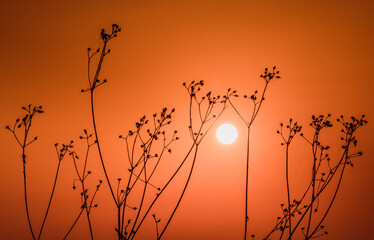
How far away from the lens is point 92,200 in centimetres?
513

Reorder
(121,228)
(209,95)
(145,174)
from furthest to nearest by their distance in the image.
Result: (209,95)
(145,174)
(121,228)

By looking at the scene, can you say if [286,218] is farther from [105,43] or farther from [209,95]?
[105,43]

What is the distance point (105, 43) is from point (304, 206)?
3.54m

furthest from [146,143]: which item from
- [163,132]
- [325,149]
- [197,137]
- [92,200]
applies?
[325,149]

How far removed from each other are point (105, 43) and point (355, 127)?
12.3 feet

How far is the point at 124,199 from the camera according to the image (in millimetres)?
4484

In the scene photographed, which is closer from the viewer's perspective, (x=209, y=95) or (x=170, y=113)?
(x=170, y=113)

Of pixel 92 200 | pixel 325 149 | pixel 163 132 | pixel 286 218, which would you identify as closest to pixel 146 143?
pixel 163 132

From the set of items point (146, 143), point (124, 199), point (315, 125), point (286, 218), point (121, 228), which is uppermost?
point (315, 125)

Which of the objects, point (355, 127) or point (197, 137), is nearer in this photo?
point (197, 137)

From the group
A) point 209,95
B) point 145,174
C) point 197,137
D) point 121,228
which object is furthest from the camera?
point 209,95

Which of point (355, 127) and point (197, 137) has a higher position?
point (355, 127)

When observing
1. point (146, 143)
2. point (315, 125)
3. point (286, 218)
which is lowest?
point (286, 218)

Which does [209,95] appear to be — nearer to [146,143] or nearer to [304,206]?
[146,143]
